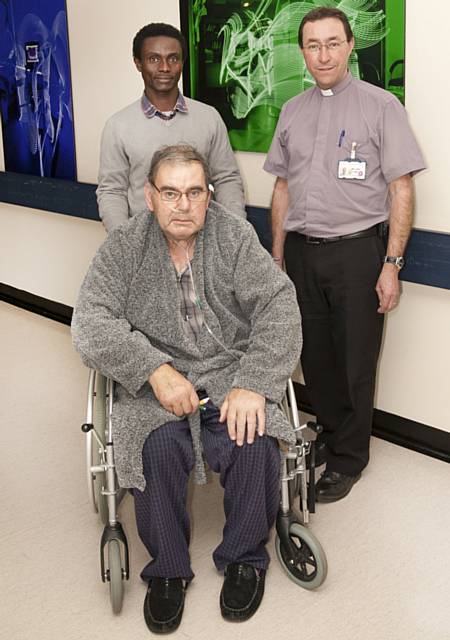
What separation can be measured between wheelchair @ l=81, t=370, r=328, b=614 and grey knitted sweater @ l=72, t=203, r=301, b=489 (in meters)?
0.06

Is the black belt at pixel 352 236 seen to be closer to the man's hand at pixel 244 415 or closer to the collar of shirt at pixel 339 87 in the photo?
the collar of shirt at pixel 339 87

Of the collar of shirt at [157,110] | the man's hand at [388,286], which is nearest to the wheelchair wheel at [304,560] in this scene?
the man's hand at [388,286]

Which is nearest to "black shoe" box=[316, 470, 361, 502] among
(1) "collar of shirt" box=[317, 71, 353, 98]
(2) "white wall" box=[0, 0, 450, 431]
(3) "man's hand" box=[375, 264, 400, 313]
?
(2) "white wall" box=[0, 0, 450, 431]

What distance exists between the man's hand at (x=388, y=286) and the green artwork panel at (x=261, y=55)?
0.69 metres

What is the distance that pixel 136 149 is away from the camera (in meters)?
3.34

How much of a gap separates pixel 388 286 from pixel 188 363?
834 millimetres

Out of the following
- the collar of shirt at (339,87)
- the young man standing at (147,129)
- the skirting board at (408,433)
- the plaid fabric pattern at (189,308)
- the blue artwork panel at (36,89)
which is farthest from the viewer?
the blue artwork panel at (36,89)

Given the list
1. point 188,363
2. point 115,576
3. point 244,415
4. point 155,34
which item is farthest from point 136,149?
point 115,576

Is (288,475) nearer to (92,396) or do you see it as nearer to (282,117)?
(92,396)

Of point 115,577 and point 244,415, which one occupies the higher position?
point 244,415

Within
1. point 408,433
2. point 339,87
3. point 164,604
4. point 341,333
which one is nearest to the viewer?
point 164,604

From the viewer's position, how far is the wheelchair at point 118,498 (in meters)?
2.55

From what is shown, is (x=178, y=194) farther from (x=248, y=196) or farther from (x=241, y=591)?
(x=248, y=196)

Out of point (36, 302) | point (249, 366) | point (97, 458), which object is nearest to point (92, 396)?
point (97, 458)
